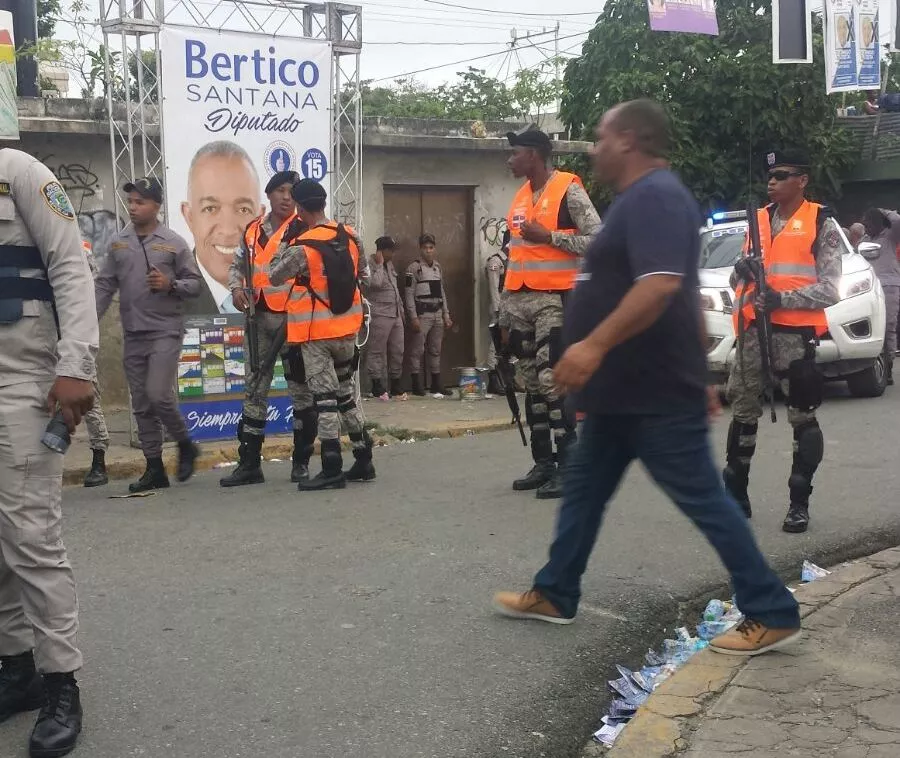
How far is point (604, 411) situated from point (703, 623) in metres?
1.23

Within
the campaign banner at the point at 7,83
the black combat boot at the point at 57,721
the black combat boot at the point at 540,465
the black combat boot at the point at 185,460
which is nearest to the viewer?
the black combat boot at the point at 57,721

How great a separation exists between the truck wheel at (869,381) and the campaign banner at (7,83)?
8.20 m

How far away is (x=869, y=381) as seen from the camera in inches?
466

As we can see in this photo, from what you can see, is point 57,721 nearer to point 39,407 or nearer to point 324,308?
point 39,407

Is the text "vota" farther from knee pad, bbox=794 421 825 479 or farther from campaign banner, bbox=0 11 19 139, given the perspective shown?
knee pad, bbox=794 421 825 479

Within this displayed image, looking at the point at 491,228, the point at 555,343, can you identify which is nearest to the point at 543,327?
the point at 555,343

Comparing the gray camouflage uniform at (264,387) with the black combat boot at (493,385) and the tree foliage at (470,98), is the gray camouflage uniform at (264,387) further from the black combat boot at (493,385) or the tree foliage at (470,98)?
the tree foliage at (470,98)

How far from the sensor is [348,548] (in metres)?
5.89

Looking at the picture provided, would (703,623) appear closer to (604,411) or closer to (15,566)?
(604,411)

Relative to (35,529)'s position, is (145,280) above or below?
above

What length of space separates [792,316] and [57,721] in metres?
4.02

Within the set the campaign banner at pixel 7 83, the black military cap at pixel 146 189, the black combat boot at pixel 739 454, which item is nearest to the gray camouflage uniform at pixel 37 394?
the black combat boot at pixel 739 454

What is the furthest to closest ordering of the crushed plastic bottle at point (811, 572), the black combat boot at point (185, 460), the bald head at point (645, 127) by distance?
the black combat boot at point (185, 460)
the crushed plastic bottle at point (811, 572)
the bald head at point (645, 127)

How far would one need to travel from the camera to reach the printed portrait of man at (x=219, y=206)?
956 cm
